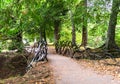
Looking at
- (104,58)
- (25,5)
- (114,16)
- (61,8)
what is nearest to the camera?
(25,5)

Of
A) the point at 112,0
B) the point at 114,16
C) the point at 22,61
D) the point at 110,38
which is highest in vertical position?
the point at 112,0

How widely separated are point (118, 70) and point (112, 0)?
6.20 meters

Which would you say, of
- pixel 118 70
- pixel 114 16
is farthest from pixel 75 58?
pixel 118 70

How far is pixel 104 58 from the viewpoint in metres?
14.4

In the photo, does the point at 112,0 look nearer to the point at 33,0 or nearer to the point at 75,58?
the point at 75,58

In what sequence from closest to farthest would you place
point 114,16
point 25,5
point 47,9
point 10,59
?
point 25,5, point 114,16, point 10,59, point 47,9

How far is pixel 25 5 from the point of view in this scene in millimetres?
8711

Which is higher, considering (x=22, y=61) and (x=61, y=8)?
(x=61, y=8)

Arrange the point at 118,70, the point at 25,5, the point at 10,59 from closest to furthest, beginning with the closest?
the point at 25,5 < the point at 118,70 < the point at 10,59

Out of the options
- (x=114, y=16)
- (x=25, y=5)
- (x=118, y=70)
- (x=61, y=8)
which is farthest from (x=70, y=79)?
(x=61, y=8)

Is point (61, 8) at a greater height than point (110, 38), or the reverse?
point (61, 8)

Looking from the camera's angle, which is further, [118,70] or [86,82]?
[118,70]

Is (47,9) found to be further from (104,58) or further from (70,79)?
(70,79)

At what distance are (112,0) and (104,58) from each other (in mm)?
3774
